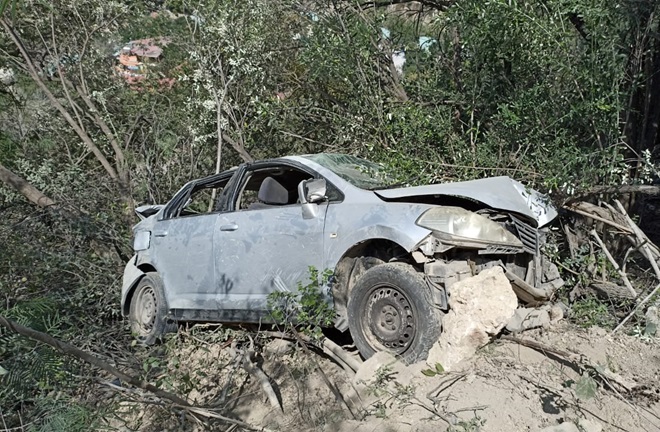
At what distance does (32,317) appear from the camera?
12.4ft

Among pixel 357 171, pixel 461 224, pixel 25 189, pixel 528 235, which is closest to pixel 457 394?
pixel 461 224

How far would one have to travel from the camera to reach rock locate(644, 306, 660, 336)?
4.68m

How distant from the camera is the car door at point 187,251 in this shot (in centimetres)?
586

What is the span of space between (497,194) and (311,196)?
1.50 metres

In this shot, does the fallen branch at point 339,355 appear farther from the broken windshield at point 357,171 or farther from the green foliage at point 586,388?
the green foliage at point 586,388

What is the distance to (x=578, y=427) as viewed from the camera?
3.42 meters

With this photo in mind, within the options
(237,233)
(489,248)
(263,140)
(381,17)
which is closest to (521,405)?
(489,248)

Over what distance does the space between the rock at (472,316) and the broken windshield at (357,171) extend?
1261mm

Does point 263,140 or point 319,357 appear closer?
point 319,357

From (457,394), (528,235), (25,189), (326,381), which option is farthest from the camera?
(25,189)

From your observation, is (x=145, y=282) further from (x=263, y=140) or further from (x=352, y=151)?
(x=263, y=140)

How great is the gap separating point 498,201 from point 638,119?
12.5 ft

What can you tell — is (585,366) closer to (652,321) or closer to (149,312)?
(652,321)

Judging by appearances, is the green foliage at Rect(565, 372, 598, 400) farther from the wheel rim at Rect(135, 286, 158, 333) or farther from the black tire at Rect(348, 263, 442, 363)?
the wheel rim at Rect(135, 286, 158, 333)
